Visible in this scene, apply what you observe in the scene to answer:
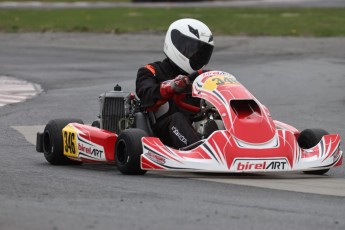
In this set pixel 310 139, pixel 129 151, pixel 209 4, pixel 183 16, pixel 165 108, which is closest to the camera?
pixel 129 151

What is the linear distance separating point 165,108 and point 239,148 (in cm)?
108

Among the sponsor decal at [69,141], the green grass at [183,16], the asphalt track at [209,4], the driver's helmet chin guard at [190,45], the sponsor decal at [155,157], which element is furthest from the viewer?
the asphalt track at [209,4]

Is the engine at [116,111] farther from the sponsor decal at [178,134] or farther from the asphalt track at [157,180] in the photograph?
the sponsor decal at [178,134]

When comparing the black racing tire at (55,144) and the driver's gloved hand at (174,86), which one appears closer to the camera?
the driver's gloved hand at (174,86)

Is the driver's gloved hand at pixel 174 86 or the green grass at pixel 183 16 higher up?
the driver's gloved hand at pixel 174 86

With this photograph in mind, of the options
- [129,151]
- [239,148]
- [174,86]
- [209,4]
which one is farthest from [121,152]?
[209,4]

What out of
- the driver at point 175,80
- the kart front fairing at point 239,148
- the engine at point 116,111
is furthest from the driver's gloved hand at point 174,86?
the engine at point 116,111

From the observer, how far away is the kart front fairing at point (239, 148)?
876 cm

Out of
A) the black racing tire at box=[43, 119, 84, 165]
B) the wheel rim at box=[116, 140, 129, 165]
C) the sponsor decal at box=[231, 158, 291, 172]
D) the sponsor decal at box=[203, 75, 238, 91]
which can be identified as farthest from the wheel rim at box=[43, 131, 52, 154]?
the sponsor decal at box=[231, 158, 291, 172]

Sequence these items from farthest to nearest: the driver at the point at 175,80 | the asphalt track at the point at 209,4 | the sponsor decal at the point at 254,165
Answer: the asphalt track at the point at 209,4, the driver at the point at 175,80, the sponsor decal at the point at 254,165

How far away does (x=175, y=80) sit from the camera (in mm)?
9336

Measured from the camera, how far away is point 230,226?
21.8 ft

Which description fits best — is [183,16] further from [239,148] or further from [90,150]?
[239,148]

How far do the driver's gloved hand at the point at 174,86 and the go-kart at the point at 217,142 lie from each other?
3.7 inches
